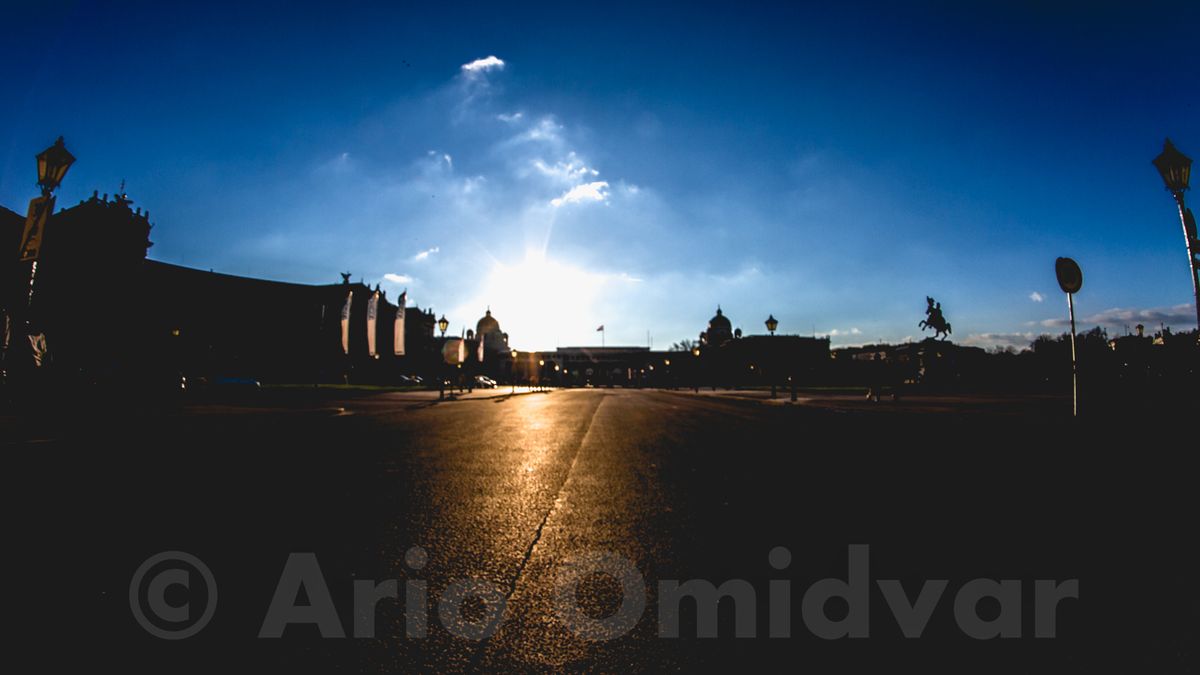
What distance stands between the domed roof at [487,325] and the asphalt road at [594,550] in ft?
485

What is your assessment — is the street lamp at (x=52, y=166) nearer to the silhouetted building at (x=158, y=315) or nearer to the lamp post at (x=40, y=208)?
the lamp post at (x=40, y=208)

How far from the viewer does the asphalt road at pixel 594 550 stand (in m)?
2.16

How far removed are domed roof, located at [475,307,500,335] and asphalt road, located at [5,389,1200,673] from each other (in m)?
148

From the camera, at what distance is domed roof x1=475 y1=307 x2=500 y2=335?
153625 millimetres

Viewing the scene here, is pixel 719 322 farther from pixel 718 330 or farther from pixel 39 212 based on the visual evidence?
pixel 39 212

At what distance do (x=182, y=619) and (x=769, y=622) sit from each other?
2.92m

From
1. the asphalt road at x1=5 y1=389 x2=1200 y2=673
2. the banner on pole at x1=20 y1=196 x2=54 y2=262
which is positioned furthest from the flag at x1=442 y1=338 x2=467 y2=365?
the asphalt road at x1=5 y1=389 x2=1200 y2=673

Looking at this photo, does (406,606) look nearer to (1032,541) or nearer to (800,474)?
(1032,541)

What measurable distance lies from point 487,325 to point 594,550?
15516 cm

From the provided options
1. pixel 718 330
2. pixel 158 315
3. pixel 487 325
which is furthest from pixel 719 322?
pixel 158 315

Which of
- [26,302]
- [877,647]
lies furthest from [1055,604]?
[26,302]

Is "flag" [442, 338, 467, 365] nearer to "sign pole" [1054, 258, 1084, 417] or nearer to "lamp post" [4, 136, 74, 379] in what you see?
"lamp post" [4, 136, 74, 379]

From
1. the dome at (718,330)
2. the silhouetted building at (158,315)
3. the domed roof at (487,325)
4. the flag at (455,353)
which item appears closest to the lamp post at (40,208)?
the silhouetted building at (158,315)

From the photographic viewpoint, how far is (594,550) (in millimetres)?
3553
